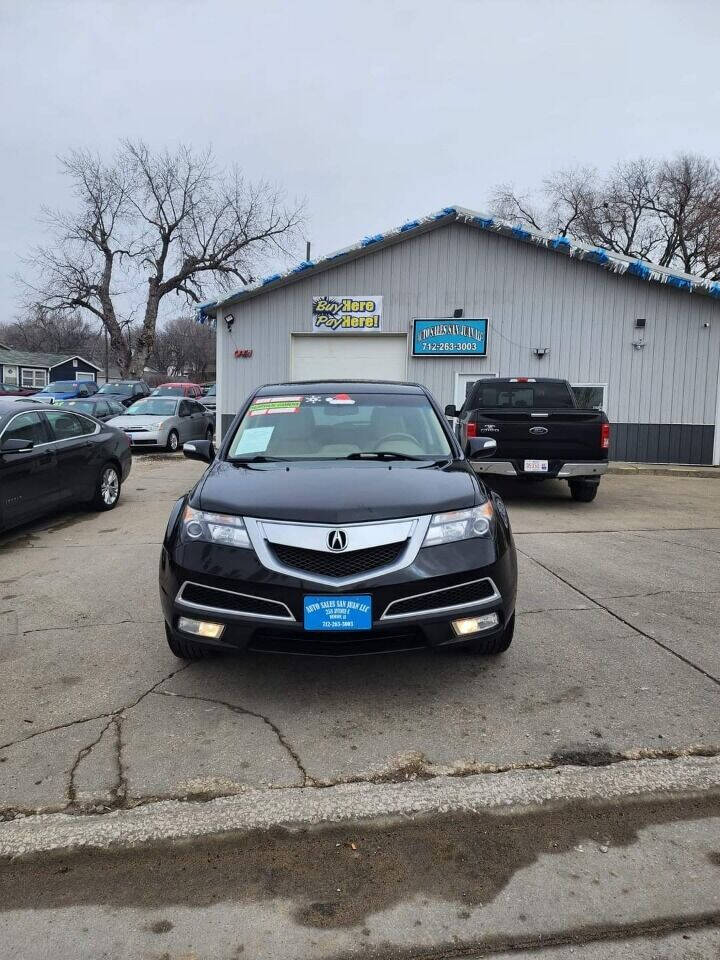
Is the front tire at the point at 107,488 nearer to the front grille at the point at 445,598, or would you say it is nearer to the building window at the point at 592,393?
the front grille at the point at 445,598

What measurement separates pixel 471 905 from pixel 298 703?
151 cm

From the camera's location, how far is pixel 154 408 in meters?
18.4

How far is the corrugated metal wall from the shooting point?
1532 cm

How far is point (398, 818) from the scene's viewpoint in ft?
8.61

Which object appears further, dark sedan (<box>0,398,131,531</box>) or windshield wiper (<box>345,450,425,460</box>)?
dark sedan (<box>0,398,131,531</box>)

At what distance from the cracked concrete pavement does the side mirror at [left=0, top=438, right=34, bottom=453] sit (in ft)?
4.68

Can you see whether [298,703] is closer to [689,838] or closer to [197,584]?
[197,584]

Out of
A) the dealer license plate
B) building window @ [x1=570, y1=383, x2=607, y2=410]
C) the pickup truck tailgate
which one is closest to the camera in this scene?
the dealer license plate

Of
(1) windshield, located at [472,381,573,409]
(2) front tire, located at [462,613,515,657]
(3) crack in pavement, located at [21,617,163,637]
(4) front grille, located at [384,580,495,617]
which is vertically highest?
(1) windshield, located at [472,381,573,409]

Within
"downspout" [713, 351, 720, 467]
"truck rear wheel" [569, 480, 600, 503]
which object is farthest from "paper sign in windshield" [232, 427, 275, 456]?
"downspout" [713, 351, 720, 467]

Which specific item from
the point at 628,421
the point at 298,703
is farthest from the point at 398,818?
the point at 628,421

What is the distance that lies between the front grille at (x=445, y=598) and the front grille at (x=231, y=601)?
0.51 meters

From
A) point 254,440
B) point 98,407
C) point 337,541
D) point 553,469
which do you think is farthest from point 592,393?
point 98,407

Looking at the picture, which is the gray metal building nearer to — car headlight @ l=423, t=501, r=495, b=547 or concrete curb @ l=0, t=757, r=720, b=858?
car headlight @ l=423, t=501, r=495, b=547
